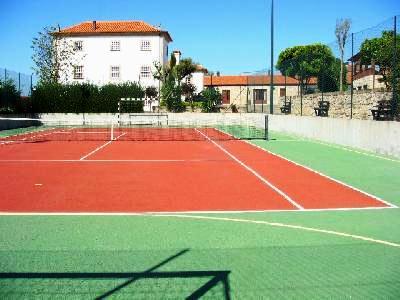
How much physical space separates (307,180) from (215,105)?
3185cm

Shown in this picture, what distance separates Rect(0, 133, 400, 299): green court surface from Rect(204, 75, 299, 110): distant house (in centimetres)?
2269

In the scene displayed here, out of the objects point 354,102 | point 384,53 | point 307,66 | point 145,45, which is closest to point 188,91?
point 145,45

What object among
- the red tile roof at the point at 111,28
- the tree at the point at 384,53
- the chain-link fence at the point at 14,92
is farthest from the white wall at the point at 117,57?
the tree at the point at 384,53

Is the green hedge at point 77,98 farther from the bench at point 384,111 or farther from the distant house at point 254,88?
the bench at point 384,111

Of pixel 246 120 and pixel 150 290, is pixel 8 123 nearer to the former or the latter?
pixel 246 120

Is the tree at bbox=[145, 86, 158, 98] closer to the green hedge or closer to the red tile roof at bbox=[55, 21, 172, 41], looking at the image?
the green hedge

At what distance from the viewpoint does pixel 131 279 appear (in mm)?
5219

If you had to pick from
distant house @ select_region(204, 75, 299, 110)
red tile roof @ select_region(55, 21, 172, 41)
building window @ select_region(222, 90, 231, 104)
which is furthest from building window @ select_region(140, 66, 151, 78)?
building window @ select_region(222, 90, 231, 104)

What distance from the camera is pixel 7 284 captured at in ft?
16.6

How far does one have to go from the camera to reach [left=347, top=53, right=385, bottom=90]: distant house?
62.4 ft

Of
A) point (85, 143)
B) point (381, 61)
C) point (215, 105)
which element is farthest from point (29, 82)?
point (381, 61)

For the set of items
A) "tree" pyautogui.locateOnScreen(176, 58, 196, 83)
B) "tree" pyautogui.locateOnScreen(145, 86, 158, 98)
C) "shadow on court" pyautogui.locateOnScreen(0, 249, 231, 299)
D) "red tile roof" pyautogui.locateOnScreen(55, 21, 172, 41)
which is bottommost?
"shadow on court" pyautogui.locateOnScreen(0, 249, 231, 299)

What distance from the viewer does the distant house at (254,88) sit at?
1309 inches

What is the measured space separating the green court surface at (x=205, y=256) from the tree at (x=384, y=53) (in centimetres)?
953
